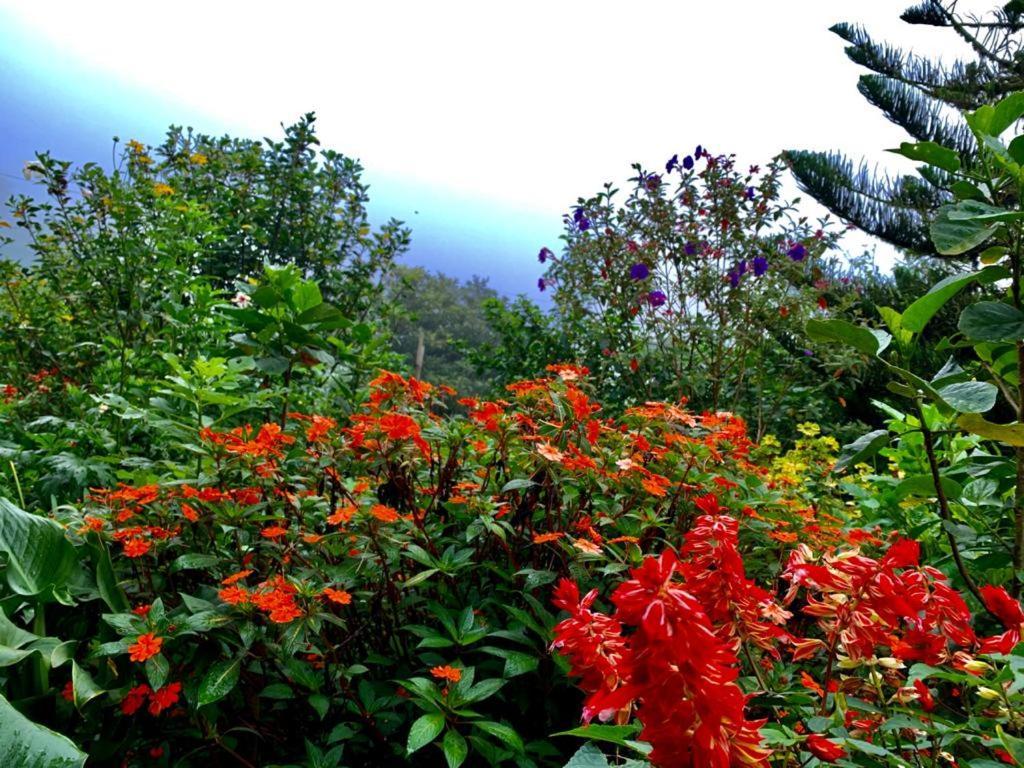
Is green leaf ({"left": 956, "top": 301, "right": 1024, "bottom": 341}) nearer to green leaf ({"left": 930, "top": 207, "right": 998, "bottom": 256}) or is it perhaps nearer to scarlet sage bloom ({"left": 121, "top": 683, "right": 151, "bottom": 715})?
green leaf ({"left": 930, "top": 207, "right": 998, "bottom": 256})

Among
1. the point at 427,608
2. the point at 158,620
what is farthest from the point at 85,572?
the point at 427,608

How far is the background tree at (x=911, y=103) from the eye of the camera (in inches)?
214

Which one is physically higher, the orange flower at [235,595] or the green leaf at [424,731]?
the orange flower at [235,595]

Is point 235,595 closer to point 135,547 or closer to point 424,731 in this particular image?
point 135,547

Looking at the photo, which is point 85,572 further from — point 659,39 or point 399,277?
point 659,39

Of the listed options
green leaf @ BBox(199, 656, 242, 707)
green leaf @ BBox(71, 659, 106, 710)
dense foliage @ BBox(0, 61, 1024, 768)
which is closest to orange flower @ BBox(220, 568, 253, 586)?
dense foliage @ BBox(0, 61, 1024, 768)

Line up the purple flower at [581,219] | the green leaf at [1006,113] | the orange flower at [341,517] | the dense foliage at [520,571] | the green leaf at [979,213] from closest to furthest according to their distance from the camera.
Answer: the dense foliage at [520,571] < the green leaf at [979,213] < the green leaf at [1006,113] < the orange flower at [341,517] < the purple flower at [581,219]

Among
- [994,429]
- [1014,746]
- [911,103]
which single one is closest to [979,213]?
[994,429]

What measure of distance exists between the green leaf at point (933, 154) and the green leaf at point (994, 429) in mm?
364

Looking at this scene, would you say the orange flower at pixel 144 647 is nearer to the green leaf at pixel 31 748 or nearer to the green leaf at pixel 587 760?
the green leaf at pixel 31 748

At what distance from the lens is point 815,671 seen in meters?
1.10

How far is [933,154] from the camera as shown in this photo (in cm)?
96

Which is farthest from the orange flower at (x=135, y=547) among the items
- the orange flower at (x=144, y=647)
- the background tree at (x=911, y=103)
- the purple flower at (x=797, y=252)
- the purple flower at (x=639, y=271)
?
the background tree at (x=911, y=103)

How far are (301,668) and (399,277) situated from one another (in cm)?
350
